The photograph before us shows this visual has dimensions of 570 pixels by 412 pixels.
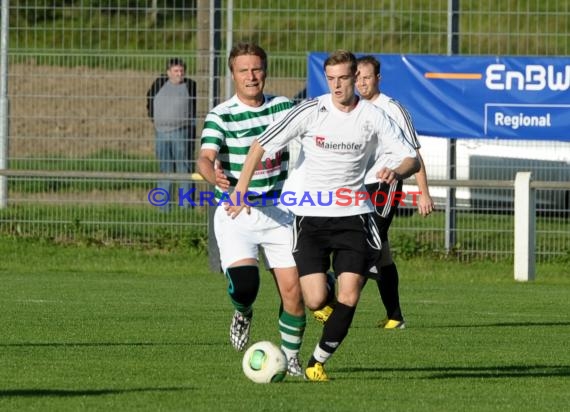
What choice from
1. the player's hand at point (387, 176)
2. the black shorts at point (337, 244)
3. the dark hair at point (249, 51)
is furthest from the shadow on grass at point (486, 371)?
the dark hair at point (249, 51)

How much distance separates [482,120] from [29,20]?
5.50m

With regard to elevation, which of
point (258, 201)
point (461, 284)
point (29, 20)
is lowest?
point (461, 284)

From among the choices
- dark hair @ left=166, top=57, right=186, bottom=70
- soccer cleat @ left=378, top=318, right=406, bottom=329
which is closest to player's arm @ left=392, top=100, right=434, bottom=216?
soccer cleat @ left=378, top=318, right=406, bottom=329

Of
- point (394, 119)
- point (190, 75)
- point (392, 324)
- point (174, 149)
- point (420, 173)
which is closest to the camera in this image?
point (420, 173)

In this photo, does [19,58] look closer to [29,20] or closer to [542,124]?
[29,20]

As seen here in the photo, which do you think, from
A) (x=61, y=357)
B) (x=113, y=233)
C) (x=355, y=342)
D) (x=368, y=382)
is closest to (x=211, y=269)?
(x=113, y=233)

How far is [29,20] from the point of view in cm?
1775

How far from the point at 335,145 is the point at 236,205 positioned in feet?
2.23

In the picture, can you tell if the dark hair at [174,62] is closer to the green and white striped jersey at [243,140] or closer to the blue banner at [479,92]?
the blue banner at [479,92]

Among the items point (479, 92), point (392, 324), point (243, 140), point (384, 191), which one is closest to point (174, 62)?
point (479, 92)

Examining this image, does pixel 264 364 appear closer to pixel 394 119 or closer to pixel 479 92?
pixel 394 119

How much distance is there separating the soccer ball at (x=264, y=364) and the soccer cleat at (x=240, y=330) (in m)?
1.15

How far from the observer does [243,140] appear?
9.26 m

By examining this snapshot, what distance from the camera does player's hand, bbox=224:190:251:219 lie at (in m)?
8.63
